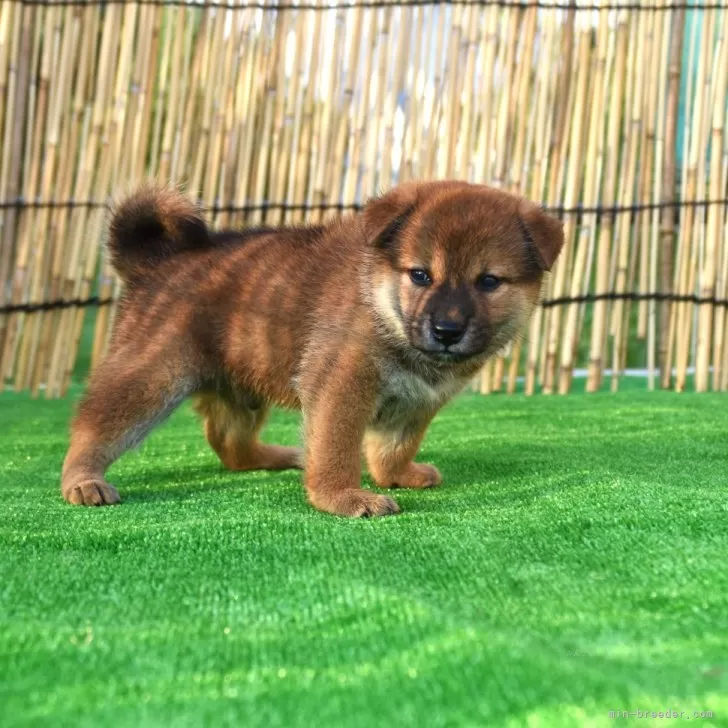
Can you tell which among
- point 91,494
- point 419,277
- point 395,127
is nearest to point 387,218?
point 419,277

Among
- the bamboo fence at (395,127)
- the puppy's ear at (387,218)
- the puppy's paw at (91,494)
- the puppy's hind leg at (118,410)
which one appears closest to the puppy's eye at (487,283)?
the puppy's ear at (387,218)

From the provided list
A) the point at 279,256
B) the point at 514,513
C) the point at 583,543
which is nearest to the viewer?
the point at 583,543

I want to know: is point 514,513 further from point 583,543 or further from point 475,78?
point 475,78

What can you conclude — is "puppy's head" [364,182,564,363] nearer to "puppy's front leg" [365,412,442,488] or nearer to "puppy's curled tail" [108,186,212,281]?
"puppy's front leg" [365,412,442,488]

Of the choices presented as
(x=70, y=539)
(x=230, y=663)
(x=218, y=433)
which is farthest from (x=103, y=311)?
(x=230, y=663)

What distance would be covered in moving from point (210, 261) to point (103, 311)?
9.43ft

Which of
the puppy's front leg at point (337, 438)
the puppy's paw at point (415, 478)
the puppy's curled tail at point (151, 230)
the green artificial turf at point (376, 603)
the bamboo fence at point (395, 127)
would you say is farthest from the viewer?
the bamboo fence at point (395, 127)

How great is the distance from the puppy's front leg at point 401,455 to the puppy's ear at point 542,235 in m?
0.68

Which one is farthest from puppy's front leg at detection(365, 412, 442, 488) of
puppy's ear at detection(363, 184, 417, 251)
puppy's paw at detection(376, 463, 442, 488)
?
puppy's ear at detection(363, 184, 417, 251)

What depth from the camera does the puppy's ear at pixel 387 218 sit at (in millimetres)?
3215

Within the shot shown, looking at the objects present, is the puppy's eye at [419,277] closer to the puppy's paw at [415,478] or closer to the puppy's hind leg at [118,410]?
the puppy's paw at [415,478]

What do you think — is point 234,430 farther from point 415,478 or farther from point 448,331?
point 448,331

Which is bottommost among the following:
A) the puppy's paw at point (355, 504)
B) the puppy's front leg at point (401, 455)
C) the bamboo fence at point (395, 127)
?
the puppy's paw at point (355, 504)

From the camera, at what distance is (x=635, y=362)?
8.16m
